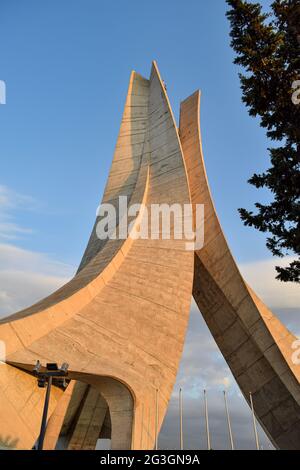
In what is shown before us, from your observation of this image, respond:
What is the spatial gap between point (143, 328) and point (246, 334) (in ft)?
14.0

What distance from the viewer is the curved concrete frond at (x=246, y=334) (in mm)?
12805

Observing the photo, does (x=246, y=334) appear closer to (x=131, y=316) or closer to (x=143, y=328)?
(x=143, y=328)

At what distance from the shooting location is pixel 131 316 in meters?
11.5

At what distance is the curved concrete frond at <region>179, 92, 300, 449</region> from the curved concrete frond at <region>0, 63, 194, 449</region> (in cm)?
125

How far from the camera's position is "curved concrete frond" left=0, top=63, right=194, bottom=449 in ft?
30.2
